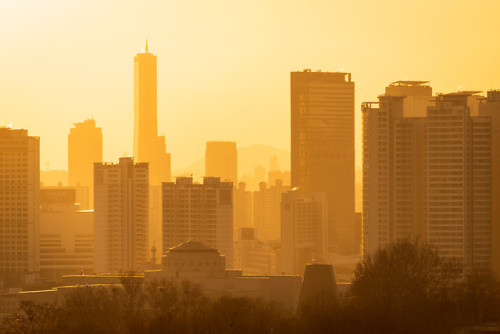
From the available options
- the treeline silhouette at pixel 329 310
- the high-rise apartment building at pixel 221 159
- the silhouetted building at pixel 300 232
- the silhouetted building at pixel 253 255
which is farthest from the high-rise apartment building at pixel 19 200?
the high-rise apartment building at pixel 221 159

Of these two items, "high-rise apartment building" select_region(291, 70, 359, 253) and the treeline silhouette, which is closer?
the treeline silhouette

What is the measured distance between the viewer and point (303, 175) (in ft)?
520

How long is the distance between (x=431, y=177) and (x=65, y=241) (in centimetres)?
4243

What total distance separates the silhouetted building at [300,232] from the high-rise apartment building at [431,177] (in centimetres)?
2678

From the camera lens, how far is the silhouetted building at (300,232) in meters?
128

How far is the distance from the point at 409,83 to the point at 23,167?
27961mm

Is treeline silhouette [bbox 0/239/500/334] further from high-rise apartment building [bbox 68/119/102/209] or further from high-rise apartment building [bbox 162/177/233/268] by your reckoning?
high-rise apartment building [bbox 68/119/102/209]

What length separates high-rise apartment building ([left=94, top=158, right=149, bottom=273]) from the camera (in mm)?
114125

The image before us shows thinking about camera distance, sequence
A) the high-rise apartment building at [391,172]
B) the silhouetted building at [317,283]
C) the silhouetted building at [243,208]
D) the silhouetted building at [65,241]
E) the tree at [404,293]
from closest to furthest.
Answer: the tree at [404,293], the silhouetted building at [317,283], the high-rise apartment building at [391,172], the silhouetted building at [65,241], the silhouetted building at [243,208]

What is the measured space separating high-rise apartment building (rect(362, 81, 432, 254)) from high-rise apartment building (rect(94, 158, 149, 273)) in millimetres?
20424

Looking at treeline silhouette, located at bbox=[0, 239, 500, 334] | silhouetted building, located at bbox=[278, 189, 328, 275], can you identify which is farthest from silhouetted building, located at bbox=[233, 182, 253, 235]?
treeline silhouette, located at bbox=[0, 239, 500, 334]

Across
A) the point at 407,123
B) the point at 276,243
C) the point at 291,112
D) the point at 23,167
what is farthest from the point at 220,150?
the point at 407,123

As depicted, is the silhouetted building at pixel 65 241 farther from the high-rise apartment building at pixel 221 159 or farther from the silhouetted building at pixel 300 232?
the high-rise apartment building at pixel 221 159

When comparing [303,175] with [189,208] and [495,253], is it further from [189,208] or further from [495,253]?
[495,253]
